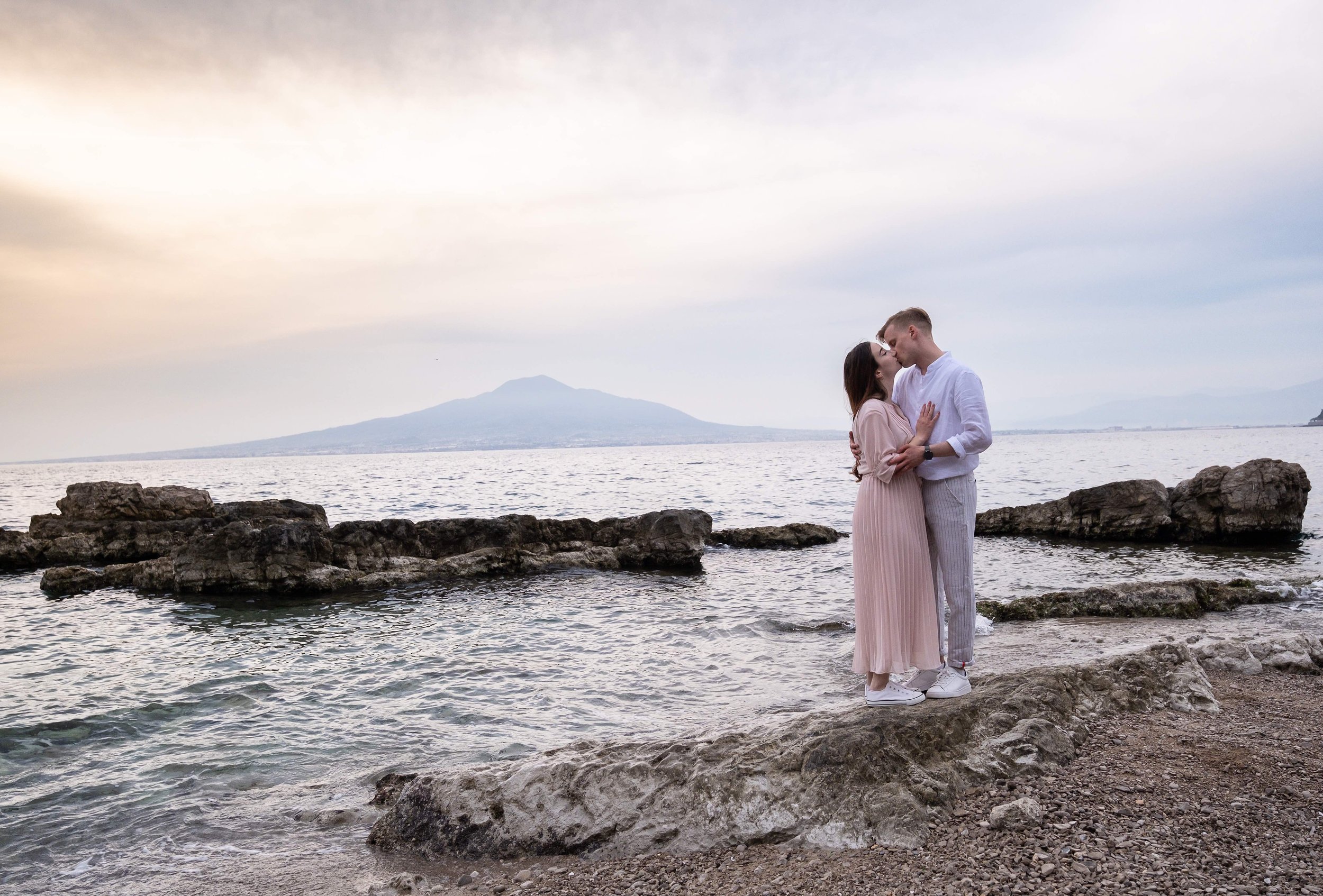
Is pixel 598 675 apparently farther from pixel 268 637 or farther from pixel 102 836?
pixel 268 637

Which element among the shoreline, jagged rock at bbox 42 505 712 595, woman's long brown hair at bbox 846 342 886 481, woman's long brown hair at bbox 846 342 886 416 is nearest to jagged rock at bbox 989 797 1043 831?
the shoreline

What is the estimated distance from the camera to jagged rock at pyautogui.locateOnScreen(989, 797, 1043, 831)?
3906 millimetres

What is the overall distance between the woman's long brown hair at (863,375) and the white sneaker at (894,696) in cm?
192

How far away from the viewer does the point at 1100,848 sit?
3594 mm

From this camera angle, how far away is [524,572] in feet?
63.5

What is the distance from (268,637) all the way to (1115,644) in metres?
12.6


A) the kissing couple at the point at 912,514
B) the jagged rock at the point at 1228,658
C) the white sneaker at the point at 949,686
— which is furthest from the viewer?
the jagged rock at the point at 1228,658

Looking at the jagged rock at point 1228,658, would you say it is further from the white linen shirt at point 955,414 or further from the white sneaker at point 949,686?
the white linen shirt at point 955,414

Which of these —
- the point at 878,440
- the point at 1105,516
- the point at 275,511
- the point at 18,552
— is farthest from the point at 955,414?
the point at 18,552

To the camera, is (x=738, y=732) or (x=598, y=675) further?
(x=598, y=675)

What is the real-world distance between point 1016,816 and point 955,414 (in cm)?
248

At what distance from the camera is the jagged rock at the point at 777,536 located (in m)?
23.4

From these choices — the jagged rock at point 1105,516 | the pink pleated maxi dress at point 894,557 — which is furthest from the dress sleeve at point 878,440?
the jagged rock at point 1105,516

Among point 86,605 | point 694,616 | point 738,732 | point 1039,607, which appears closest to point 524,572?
point 694,616
